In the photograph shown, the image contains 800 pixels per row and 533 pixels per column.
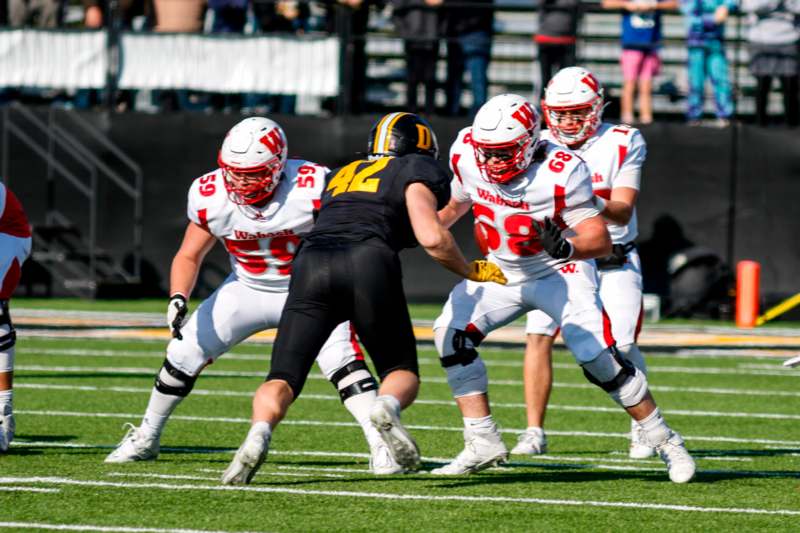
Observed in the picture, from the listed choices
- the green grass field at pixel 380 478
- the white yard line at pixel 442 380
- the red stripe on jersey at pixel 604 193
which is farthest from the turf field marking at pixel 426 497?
the white yard line at pixel 442 380

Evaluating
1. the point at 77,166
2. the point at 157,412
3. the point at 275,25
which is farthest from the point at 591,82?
the point at 77,166

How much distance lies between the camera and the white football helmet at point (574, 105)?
8055 mm

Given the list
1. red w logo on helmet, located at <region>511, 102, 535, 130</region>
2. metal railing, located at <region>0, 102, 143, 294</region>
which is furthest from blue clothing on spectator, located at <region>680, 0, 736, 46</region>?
red w logo on helmet, located at <region>511, 102, 535, 130</region>

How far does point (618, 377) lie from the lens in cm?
701

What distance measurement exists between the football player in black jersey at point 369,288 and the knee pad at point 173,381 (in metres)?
0.97

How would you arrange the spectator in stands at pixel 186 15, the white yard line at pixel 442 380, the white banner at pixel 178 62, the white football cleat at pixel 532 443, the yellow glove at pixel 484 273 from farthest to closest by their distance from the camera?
the spectator in stands at pixel 186 15, the white banner at pixel 178 62, the white yard line at pixel 442 380, the white football cleat at pixel 532 443, the yellow glove at pixel 484 273

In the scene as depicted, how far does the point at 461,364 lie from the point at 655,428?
0.93 meters

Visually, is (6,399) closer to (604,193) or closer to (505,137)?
(505,137)

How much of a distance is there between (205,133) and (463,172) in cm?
1055

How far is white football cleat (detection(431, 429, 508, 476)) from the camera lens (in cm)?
714

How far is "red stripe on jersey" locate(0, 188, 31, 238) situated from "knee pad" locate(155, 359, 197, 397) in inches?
47.9

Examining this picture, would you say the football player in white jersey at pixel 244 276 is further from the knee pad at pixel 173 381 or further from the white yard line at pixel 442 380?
the white yard line at pixel 442 380

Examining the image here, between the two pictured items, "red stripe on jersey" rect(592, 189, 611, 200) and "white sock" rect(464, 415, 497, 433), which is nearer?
"white sock" rect(464, 415, 497, 433)

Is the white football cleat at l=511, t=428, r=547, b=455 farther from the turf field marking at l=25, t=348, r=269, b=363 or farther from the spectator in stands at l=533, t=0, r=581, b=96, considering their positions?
the spectator in stands at l=533, t=0, r=581, b=96
